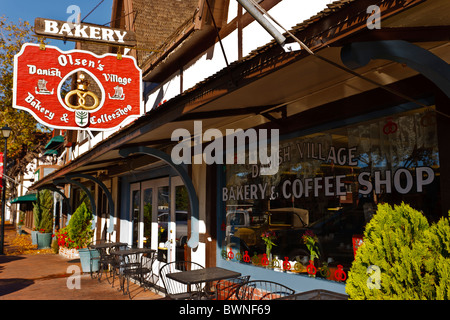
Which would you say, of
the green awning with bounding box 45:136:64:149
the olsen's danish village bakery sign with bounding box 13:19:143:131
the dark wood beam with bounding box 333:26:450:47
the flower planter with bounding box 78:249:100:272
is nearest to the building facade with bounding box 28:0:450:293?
the dark wood beam with bounding box 333:26:450:47

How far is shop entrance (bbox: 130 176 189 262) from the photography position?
28.7 feet

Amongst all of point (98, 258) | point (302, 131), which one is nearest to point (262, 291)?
point (302, 131)

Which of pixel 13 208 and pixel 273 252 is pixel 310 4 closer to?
pixel 273 252

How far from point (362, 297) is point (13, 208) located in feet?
181

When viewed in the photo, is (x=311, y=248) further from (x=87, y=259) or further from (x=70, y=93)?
(x=87, y=259)

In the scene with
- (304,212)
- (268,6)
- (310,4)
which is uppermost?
(268,6)

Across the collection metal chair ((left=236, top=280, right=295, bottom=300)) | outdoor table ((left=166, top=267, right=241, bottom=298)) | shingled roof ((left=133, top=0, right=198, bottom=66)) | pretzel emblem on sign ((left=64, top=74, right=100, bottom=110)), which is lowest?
metal chair ((left=236, top=280, right=295, bottom=300))

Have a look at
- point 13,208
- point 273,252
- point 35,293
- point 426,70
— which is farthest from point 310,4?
point 13,208

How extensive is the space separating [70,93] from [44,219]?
668 inches

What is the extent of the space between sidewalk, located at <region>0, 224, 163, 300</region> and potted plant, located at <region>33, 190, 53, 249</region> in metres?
5.44

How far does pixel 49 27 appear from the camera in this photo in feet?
24.8

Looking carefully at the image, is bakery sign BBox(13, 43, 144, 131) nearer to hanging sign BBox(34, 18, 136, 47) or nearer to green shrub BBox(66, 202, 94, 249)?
hanging sign BBox(34, 18, 136, 47)

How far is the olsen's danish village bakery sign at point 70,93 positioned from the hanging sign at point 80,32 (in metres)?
0.05

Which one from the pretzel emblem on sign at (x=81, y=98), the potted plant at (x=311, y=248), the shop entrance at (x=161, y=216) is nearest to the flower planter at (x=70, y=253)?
the shop entrance at (x=161, y=216)
